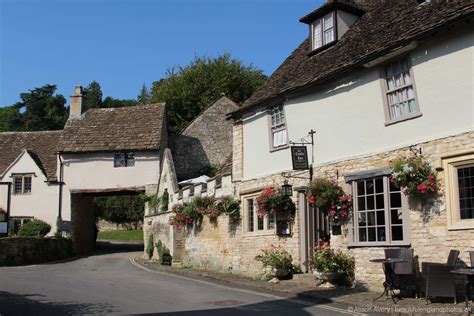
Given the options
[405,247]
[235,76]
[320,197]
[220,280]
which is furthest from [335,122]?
[235,76]

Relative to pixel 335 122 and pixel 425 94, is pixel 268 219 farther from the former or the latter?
pixel 425 94

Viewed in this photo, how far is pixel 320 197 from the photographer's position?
14891mm

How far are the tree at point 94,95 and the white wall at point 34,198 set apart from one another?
44.8 meters

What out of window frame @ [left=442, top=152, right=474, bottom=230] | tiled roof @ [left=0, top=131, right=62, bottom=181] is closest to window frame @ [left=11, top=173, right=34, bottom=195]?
tiled roof @ [left=0, top=131, right=62, bottom=181]

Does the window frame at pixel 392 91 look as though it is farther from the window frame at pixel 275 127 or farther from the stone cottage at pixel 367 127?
the window frame at pixel 275 127

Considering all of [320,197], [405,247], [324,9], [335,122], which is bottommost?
[405,247]

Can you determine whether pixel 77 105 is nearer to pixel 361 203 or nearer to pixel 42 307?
pixel 361 203

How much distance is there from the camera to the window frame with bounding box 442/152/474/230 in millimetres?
11695

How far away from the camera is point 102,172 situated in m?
35.8

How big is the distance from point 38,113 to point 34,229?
138ft

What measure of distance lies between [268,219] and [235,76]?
34.9m

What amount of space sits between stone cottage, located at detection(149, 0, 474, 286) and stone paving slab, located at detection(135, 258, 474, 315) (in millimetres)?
786

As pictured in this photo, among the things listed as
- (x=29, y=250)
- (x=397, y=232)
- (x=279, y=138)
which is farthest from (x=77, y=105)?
(x=397, y=232)

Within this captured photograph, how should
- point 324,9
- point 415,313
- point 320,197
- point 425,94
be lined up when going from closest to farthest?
point 415,313
point 425,94
point 320,197
point 324,9
